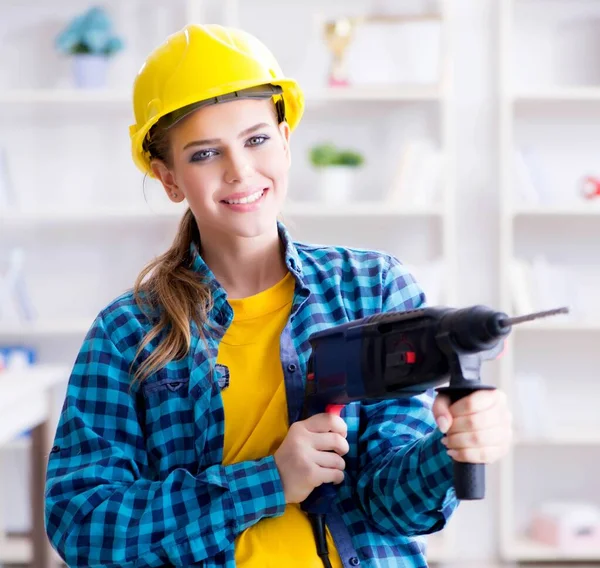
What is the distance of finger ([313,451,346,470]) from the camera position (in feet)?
4.23

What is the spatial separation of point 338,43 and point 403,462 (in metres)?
2.83

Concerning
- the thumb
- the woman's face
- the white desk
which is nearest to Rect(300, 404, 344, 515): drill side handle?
the thumb

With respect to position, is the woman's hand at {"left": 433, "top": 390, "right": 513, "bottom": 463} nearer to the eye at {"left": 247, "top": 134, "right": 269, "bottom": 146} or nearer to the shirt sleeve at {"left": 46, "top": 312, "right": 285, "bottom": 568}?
the shirt sleeve at {"left": 46, "top": 312, "right": 285, "bottom": 568}

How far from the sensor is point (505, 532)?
382 cm

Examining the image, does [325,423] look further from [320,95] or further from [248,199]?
[320,95]

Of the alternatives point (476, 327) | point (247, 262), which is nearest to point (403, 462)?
point (476, 327)

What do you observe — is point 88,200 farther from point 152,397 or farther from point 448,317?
point 448,317

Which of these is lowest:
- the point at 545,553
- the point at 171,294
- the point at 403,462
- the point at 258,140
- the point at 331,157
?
the point at 545,553

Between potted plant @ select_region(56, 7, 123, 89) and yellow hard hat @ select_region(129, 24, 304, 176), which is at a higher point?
potted plant @ select_region(56, 7, 123, 89)

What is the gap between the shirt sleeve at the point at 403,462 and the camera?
1.27m

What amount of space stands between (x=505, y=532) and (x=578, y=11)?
216 cm

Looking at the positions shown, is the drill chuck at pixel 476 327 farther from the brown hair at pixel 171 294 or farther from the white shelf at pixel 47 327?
the white shelf at pixel 47 327

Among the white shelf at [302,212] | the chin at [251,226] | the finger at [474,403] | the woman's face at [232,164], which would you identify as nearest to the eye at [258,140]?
the woman's face at [232,164]

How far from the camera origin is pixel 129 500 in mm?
1345
